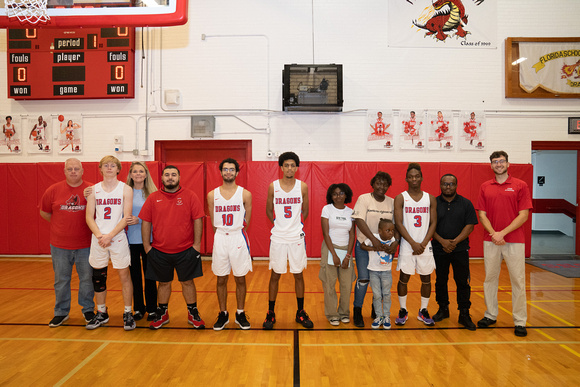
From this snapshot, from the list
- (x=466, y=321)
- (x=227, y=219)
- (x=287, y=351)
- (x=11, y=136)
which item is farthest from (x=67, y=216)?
(x=11, y=136)

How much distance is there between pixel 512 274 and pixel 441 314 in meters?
0.89

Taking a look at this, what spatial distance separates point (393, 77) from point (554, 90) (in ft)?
11.9

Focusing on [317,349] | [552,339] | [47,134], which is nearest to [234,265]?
[317,349]

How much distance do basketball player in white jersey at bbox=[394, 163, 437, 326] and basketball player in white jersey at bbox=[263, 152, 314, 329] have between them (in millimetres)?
1070

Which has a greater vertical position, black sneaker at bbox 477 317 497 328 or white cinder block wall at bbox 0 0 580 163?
white cinder block wall at bbox 0 0 580 163

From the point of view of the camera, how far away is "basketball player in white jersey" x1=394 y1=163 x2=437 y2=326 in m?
3.97

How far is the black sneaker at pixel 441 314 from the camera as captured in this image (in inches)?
166

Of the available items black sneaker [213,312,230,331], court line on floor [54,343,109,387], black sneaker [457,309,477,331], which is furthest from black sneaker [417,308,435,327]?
court line on floor [54,343,109,387]

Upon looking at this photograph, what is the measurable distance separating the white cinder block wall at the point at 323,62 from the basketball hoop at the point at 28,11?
4017mm

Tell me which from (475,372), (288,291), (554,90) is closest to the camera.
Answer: (475,372)

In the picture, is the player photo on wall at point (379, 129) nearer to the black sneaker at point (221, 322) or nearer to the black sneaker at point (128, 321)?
the black sneaker at point (221, 322)

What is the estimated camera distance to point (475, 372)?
10.0 feet

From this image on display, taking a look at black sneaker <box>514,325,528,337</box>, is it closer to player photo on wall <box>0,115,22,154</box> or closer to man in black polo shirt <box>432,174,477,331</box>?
man in black polo shirt <box>432,174,477,331</box>

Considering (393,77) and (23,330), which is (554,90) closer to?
(393,77)
